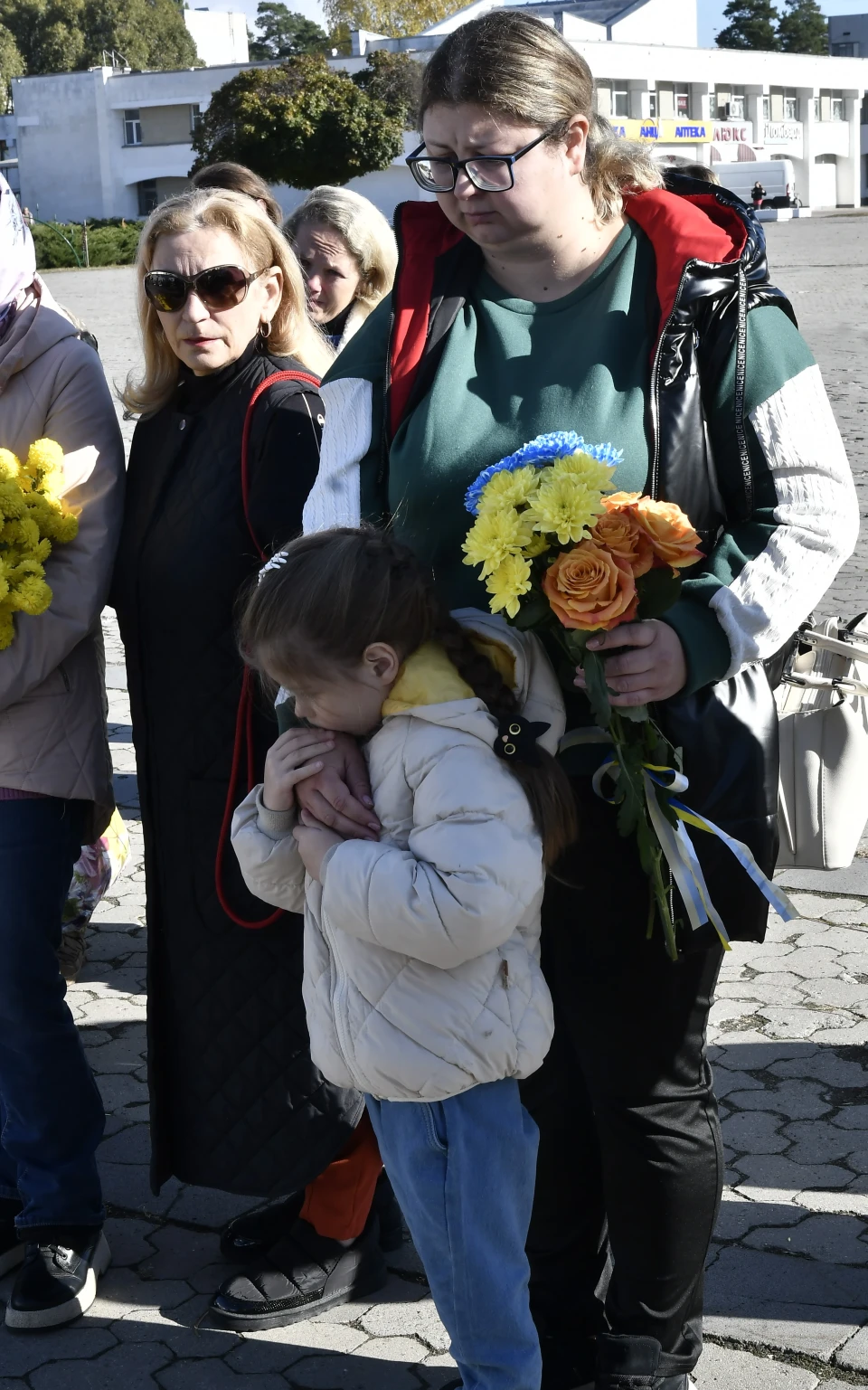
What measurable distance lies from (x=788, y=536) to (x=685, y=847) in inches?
17.8

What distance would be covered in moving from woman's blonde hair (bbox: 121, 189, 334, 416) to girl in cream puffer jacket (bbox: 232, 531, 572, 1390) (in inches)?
36.7

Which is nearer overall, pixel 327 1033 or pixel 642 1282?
pixel 327 1033

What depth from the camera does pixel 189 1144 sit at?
287 centimetres

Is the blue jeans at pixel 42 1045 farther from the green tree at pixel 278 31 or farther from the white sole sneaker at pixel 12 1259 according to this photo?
the green tree at pixel 278 31

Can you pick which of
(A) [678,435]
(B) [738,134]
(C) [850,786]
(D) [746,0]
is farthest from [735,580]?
(D) [746,0]

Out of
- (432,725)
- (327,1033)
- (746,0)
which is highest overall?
(746,0)

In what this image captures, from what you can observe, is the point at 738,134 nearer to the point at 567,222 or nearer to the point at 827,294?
the point at 827,294

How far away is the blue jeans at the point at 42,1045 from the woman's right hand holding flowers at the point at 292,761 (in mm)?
842

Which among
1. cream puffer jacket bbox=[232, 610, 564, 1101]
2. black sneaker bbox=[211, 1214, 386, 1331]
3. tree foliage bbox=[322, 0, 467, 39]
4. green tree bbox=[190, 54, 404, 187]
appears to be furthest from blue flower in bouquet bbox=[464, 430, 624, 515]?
tree foliage bbox=[322, 0, 467, 39]

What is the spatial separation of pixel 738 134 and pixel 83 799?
74.5 meters

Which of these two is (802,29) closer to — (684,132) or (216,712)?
(684,132)

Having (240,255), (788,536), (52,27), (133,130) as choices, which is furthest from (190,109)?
(788,536)

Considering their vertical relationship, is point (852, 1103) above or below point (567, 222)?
below

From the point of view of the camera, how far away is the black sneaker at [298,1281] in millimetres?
2844
